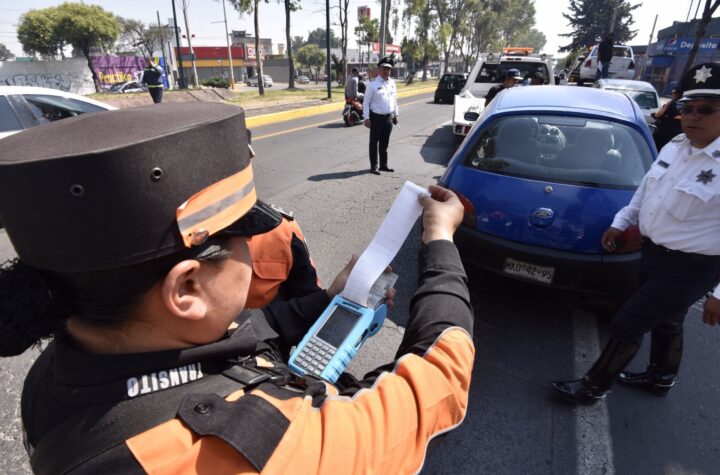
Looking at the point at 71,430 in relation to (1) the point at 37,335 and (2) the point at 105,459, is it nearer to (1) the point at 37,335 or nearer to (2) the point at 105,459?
(2) the point at 105,459

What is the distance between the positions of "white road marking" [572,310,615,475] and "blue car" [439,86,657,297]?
0.45m

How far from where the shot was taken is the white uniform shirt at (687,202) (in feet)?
6.35

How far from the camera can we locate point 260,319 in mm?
1265

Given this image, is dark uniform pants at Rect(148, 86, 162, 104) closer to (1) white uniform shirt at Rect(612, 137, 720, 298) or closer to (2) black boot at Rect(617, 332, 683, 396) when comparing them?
(1) white uniform shirt at Rect(612, 137, 720, 298)

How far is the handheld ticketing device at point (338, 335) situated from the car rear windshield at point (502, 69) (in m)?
11.7

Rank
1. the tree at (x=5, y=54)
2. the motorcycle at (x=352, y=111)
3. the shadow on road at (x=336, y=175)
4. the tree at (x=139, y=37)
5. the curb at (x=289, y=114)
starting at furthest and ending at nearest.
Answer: the tree at (x=5, y=54) → the tree at (x=139, y=37) → the curb at (x=289, y=114) → the motorcycle at (x=352, y=111) → the shadow on road at (x=336, y=175)

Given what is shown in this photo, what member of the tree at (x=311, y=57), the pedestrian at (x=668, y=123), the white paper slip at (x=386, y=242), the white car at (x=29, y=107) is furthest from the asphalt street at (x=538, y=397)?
the tree at (x=311, y=57)

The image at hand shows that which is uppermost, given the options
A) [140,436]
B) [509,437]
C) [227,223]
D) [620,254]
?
[227,223]

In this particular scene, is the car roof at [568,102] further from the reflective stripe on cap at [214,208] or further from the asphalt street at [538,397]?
the reflective stripe on cap at [214,208]

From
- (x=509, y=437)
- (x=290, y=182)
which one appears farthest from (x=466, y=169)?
(x=290, y=182)

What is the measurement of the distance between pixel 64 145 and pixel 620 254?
119 inches

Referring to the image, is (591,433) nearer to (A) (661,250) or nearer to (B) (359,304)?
(A) (661,250)

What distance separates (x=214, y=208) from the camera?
766mm

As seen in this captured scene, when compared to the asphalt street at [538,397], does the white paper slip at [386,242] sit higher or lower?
higher
